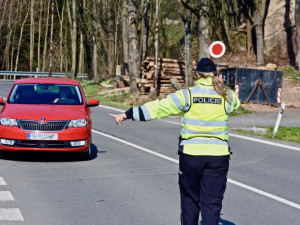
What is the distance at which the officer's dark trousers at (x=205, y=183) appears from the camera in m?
5.93

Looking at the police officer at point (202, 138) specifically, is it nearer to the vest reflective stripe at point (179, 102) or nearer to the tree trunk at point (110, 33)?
the vest reflective stripe at point (179, 102)

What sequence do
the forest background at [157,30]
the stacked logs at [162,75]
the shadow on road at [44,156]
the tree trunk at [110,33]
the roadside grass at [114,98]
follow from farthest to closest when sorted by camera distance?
the tree trunk at [110,33], the forest background at [157,30], the stacked logs at [162,75], the roadside grass at [114,98], the shadow on road at [44,156]

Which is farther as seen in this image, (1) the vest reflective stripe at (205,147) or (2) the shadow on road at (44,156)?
(2) the shadow on road at (44,156)

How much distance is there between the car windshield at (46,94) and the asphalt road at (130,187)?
3.71 feet

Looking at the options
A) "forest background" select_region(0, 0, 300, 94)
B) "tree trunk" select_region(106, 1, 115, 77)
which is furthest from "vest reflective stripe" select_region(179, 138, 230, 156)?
"tree trunk" select_region(106, 1, 115, 77)

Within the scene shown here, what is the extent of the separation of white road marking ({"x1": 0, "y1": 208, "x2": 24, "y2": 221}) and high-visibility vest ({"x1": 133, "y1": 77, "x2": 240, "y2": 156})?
7.86 feet

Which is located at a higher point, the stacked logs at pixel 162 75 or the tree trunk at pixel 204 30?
the tree trunk at pixel 204 30

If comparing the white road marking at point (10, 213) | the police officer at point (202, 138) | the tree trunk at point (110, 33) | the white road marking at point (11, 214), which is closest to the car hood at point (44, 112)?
the white road marking at point (10, 213)

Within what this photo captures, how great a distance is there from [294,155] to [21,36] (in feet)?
224

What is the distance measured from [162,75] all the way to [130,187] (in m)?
26.0

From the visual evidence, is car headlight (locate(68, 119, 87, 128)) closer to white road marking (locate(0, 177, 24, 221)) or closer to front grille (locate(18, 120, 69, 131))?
front grille (locate(18, 120, 69, 131))

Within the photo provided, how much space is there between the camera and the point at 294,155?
14844 millimetres

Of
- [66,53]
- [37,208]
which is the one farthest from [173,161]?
[66,53]

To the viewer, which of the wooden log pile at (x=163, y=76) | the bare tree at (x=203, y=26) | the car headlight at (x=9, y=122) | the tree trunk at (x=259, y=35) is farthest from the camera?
the tree trunk at (x=259, y=35)
